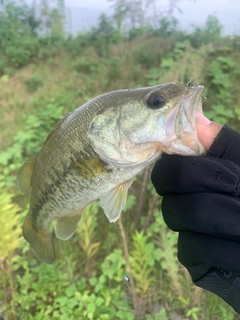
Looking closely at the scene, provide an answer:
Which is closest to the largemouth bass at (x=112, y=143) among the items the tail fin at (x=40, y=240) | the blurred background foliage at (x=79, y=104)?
the tail fin at (x=40, y=240)

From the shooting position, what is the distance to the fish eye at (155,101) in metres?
0.93

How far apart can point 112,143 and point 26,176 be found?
0.47m

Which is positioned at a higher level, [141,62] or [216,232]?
[216,232]

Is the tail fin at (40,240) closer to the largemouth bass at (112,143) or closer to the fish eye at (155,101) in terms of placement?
the largemouth bass at (112,143)

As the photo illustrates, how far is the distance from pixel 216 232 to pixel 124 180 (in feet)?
1.06

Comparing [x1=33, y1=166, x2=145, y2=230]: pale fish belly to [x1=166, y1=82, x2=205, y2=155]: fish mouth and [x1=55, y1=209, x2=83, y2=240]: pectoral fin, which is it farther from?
[x1=166, y1=82, x2=205, y2=155]: fish mouth

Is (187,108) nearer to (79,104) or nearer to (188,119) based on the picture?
(188,119)

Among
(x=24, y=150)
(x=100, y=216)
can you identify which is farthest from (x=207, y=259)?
(x=24, y=150)

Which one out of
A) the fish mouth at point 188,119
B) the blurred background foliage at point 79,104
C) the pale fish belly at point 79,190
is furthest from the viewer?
the blurred background foliage at point 79,104

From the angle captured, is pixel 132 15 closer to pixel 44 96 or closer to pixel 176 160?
pixel 44 96

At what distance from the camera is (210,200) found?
882mm

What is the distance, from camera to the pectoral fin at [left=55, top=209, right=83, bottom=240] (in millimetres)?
1274

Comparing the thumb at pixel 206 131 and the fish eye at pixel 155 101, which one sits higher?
the fish eye at pixel 155 101

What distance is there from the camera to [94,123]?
101 centimetres
